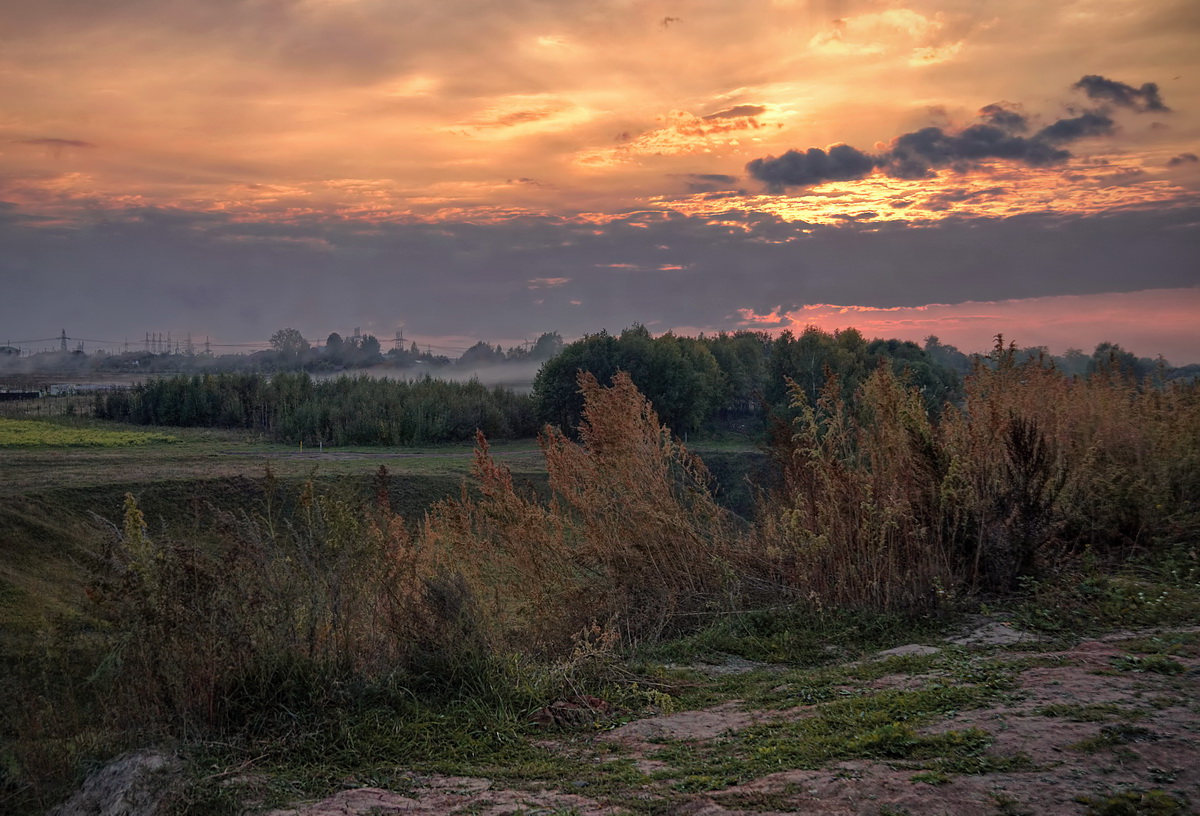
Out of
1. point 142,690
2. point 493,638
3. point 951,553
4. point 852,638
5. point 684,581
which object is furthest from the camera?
point 684,581

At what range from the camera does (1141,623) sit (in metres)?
5.57

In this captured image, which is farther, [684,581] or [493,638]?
[684,581]

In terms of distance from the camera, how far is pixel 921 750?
3701mm

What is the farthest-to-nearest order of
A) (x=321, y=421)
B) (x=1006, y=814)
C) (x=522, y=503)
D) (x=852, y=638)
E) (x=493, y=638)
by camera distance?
(x=321, y=421) → (x=522, y=503) → (x=852, y=638) → (x=493, y=638) → (x=1006, y=814)

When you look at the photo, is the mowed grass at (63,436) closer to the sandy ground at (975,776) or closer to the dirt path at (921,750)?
the sandy ground at (975,776)

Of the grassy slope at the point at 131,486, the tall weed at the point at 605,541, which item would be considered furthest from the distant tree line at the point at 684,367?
the tall weed at the point at 605,541

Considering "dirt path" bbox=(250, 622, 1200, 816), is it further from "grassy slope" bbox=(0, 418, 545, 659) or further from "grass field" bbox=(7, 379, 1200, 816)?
"grassy slope" bbox=(0, 418, 545, 659)

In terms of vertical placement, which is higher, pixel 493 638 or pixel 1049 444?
pixel 1049 444

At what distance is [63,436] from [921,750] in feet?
150

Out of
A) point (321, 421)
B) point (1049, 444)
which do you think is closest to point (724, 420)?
point (321, 421)

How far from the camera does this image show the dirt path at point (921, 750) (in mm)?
3217

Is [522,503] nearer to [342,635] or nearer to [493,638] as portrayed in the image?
[493,638]

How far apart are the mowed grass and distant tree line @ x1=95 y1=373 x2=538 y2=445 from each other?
807cm

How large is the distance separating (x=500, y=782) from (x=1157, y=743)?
2891mm
